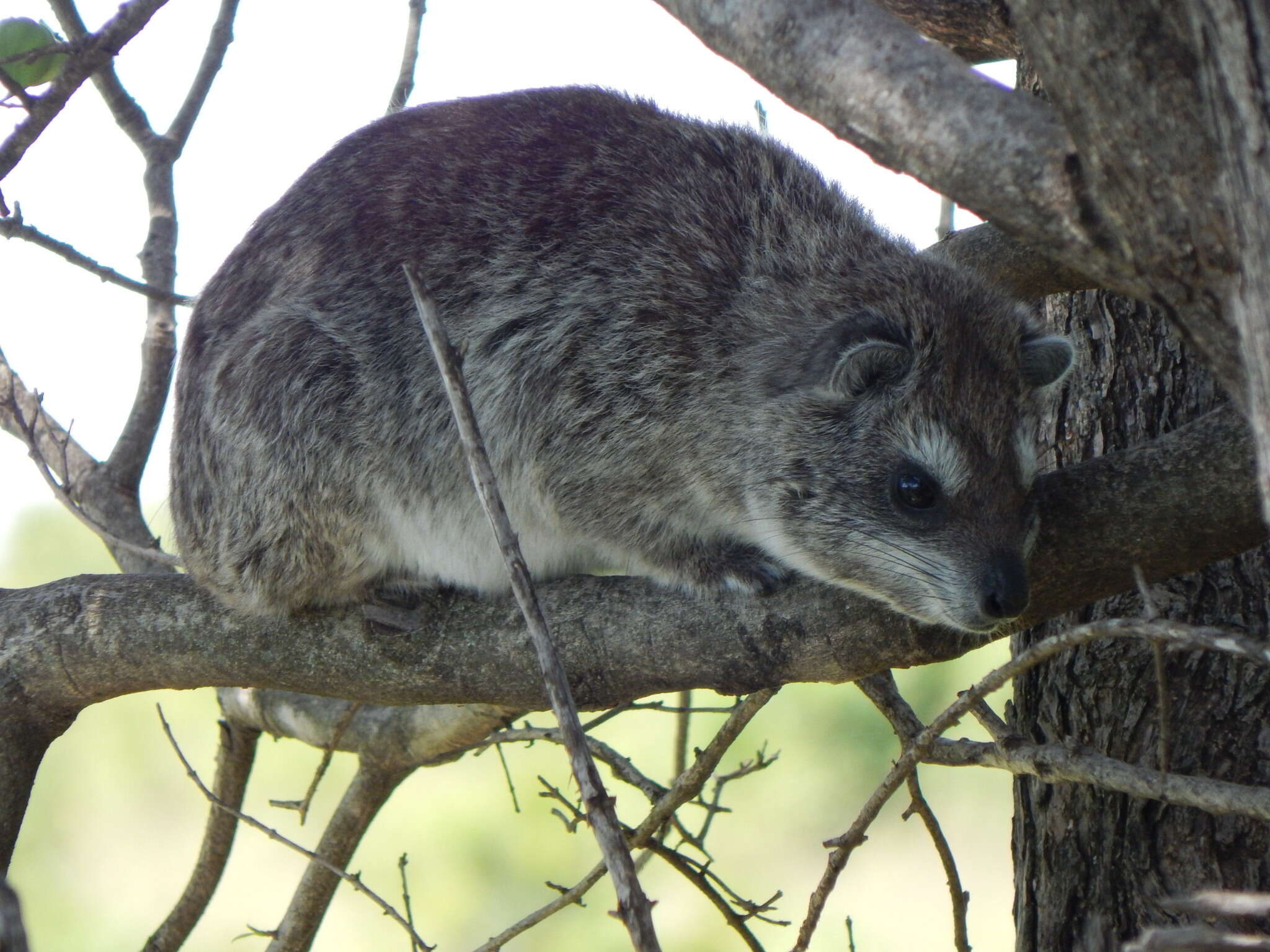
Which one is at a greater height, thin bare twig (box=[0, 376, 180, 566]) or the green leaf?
the green leaf

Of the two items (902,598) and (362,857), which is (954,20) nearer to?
(902,598)

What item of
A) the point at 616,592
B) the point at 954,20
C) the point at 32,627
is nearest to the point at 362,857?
the point at 32,627

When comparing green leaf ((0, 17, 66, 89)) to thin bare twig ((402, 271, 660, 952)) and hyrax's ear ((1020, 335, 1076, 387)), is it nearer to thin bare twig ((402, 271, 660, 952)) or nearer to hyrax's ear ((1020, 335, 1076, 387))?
thin bare twig ((402, 271, 660, 952))

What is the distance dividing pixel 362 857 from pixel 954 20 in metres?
8.51

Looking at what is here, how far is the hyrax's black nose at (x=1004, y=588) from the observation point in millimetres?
3012

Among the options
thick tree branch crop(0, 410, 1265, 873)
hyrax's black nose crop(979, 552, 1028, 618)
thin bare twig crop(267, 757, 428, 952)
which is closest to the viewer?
thick tree branch crop(0, 410, 1265, 873)

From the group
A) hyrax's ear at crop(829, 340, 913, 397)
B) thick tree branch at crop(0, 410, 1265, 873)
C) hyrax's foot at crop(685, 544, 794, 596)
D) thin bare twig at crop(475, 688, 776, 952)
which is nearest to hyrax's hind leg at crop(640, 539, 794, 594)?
hyrax's foot at crop(685, 544, 794, 596)

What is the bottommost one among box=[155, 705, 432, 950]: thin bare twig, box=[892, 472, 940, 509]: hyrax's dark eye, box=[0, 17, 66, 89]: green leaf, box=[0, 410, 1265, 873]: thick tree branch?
box=[155, 705, 432, 950]: thin bare twig

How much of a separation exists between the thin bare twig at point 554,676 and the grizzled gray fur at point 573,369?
1567 mm

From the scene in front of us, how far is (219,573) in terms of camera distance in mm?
3852

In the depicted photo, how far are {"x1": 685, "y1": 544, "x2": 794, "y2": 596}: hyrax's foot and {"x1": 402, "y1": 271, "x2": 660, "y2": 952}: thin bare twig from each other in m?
1.49

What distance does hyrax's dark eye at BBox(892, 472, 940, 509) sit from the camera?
11.4ft

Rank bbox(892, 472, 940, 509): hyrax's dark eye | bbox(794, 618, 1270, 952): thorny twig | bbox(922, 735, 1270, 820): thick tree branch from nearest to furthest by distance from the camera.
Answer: bbox(794, 618, 1270, 952): thorny twig, bbox(922, 735, 1270, 820): thick tree branch, bbox(892, 472, 940, 509): hyrax's dark eye

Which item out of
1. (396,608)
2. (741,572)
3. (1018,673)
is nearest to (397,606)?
(396,608)
